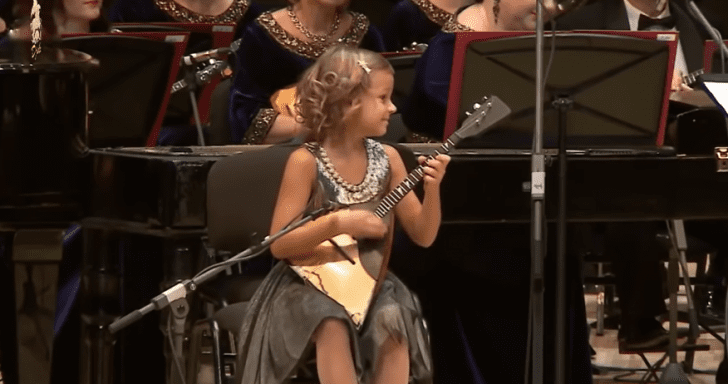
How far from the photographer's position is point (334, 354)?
300cm

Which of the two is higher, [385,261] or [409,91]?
[409,91]

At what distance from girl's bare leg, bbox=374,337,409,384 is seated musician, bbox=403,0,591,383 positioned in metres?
0.83

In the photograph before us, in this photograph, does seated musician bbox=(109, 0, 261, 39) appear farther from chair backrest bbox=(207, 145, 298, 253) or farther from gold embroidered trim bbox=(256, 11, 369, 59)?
chair backrest bbox=(207, 145, 298, 253)

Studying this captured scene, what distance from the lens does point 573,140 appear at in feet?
11.3

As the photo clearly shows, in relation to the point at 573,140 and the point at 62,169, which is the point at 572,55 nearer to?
the point at 573,140

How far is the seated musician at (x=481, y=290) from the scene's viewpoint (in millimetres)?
3842

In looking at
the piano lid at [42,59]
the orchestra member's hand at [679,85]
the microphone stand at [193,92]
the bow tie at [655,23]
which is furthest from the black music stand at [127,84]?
the bow tie at [655,23]

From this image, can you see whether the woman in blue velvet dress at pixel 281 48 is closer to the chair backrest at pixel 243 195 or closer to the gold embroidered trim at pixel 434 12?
the gold embroidered trim at pixel 434 12

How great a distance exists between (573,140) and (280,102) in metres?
1.19

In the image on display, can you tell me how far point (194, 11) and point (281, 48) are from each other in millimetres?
1229

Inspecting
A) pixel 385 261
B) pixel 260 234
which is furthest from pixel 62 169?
pixel 385 261

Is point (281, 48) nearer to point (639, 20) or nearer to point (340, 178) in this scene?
point (639, 20)

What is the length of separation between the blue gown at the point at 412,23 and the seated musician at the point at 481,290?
4.97 ft

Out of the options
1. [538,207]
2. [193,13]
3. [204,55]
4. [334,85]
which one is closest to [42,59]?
[334,85]
